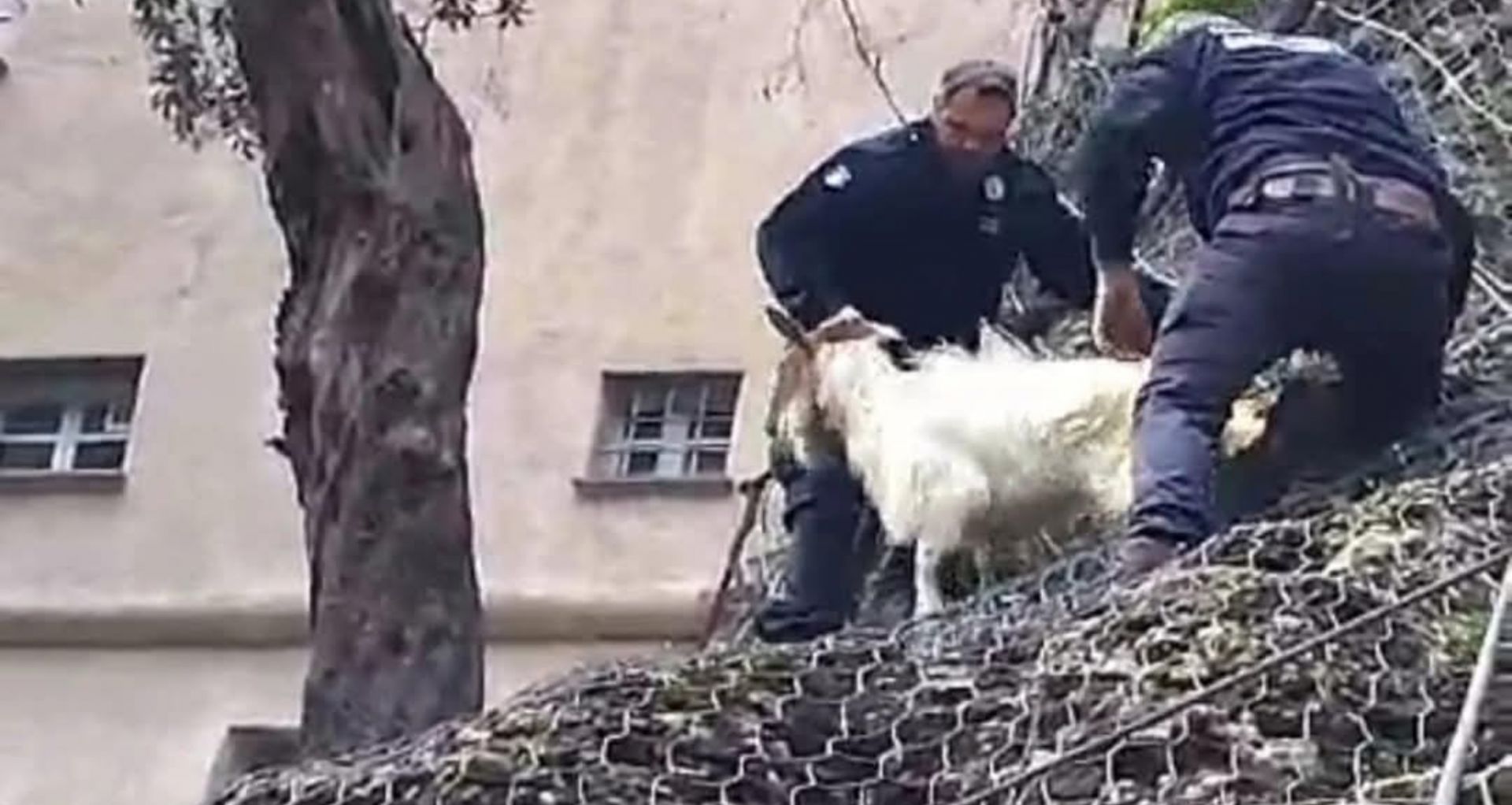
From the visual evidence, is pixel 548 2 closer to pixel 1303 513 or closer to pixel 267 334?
pixel 267 334

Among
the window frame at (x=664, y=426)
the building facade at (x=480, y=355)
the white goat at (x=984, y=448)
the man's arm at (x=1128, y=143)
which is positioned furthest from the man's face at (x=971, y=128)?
Result: the window frame at (x=664, y=426)

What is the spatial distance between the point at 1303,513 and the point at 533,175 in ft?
39.4

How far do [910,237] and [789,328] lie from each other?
391 mm

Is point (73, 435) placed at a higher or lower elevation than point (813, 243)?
higher

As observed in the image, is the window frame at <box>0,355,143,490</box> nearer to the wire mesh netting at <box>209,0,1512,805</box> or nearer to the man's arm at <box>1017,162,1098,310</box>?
the man's arm at <box>1017,162,1098,310</box>

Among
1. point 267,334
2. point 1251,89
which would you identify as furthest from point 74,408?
point 1251,89

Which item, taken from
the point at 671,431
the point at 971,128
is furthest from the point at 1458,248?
the point at 671,431

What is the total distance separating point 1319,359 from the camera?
789 cm

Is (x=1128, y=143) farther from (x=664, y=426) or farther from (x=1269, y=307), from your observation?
(x=664, y=426)

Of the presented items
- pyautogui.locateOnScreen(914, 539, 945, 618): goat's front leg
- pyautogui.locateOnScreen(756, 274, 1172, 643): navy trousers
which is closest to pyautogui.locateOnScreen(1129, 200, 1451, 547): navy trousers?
pyautogui.locateOnScreen(756, 274, 1172, 643): navy trousers

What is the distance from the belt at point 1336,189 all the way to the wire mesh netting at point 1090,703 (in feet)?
1.63

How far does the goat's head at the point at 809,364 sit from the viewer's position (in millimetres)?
8734

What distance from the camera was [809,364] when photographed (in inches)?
347

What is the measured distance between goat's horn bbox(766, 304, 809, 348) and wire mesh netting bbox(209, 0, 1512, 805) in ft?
4.78
